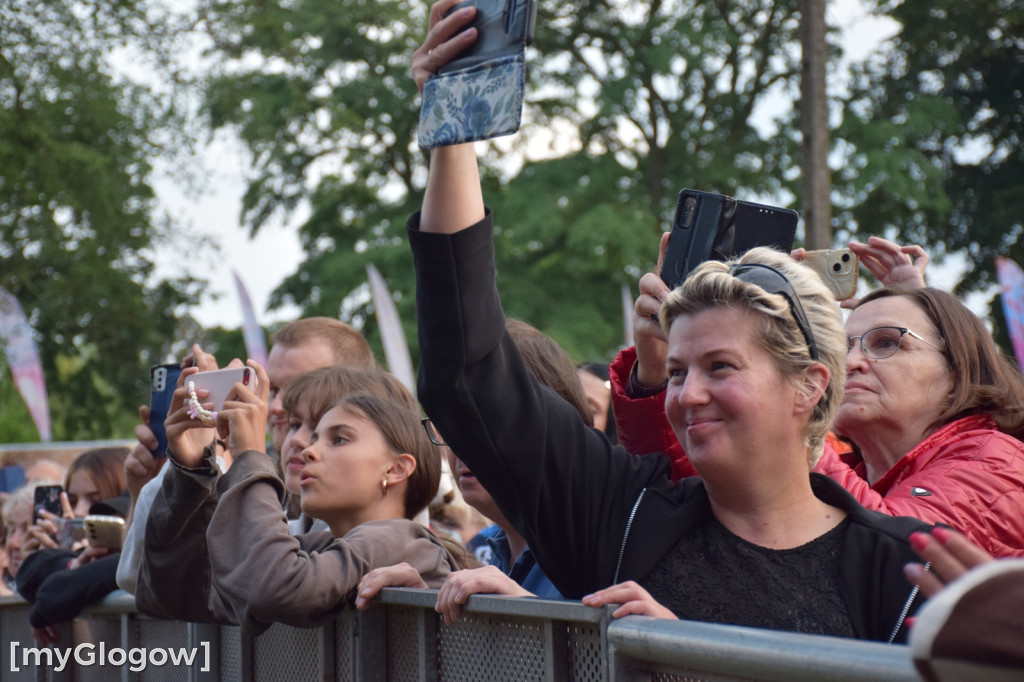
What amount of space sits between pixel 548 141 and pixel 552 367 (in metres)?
20.8

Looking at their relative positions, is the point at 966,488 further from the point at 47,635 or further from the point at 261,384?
the point at 47,635

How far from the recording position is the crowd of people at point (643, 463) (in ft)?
6.46

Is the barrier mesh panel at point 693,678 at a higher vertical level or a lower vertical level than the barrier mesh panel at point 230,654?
higher

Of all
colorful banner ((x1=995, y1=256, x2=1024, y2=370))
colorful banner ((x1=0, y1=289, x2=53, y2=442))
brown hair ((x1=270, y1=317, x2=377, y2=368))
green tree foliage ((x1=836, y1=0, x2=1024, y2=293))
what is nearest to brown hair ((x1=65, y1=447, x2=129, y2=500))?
brown hair ((x1=270, y1=317, x2=377, y2=368))

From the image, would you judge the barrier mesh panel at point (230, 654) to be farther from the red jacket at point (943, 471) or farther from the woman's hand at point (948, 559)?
the woman's hand at point (948, 559)

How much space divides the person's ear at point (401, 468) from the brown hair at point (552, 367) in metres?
0.49

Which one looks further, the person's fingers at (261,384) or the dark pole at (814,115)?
the dark pole at (814,115)

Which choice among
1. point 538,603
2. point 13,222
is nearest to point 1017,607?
point 538,603

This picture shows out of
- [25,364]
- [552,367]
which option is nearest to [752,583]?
[552,367]

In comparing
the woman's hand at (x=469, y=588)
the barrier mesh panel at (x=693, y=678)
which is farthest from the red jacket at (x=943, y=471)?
the barrier mesh panel at (x=693, y=678)

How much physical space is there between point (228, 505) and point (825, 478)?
4.84 feet

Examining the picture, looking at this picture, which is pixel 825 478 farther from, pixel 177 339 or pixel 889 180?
pixel 177 339

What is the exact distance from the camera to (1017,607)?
1.26 metres

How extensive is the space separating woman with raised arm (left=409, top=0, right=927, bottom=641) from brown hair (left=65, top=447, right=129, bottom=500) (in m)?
4.25
